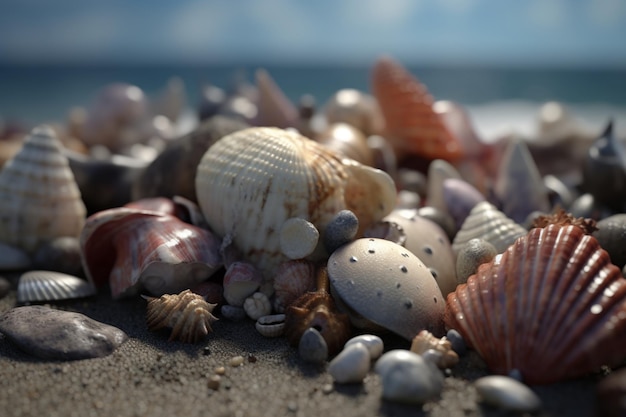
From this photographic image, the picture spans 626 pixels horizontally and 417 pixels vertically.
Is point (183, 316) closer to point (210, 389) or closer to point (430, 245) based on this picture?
point (210, 389)

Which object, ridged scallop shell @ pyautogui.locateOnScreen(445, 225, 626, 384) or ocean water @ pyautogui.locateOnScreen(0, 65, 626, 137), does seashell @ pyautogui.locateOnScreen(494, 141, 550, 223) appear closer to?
ridged scallop shell @ pyautogui.locateOnScreen(445, 225, 626, 384)

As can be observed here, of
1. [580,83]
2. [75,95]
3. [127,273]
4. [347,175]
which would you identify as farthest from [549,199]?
[580,83]

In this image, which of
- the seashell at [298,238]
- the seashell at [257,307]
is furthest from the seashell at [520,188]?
the seashell at [257,307]

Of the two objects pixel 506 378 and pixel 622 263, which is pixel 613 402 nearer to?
pixel 506 378

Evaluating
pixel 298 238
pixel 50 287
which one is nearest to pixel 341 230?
pixel 298 238

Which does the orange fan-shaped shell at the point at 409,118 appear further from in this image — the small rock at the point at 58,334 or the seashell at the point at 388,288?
the small rock at the point at 58,334
